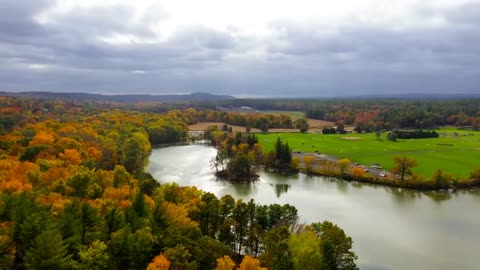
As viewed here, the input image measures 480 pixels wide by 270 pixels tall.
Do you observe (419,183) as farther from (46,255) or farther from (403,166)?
(46,255)

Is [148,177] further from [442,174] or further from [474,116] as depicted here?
[474,116]

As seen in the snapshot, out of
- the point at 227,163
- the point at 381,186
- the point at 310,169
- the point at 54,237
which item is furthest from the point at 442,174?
the point at 54,237

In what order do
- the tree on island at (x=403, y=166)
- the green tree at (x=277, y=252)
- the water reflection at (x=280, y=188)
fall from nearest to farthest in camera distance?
the green tree at (x=277, y=252), the water reflection at (x=280, y=188), the tree on island at (x=403, y=166)

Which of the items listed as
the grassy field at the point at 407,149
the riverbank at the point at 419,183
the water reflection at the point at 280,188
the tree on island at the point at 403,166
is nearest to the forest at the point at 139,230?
the water reflection at the point at 280,188

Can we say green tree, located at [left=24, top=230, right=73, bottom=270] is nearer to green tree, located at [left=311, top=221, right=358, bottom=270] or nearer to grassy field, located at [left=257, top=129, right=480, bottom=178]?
green tree, located at [left=311, top=221, right=358, bottom=270]

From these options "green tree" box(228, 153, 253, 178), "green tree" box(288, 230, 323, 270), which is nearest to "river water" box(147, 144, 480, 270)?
"green tree" box(228, 153, 253, 178)

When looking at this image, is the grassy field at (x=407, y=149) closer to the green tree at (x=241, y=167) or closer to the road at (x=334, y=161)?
the road at (x=334, y=161)

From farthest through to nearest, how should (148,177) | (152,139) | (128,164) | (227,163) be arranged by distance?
1. (152,139)
2. (227,163)
3. (128,164)
4. (148,177)
